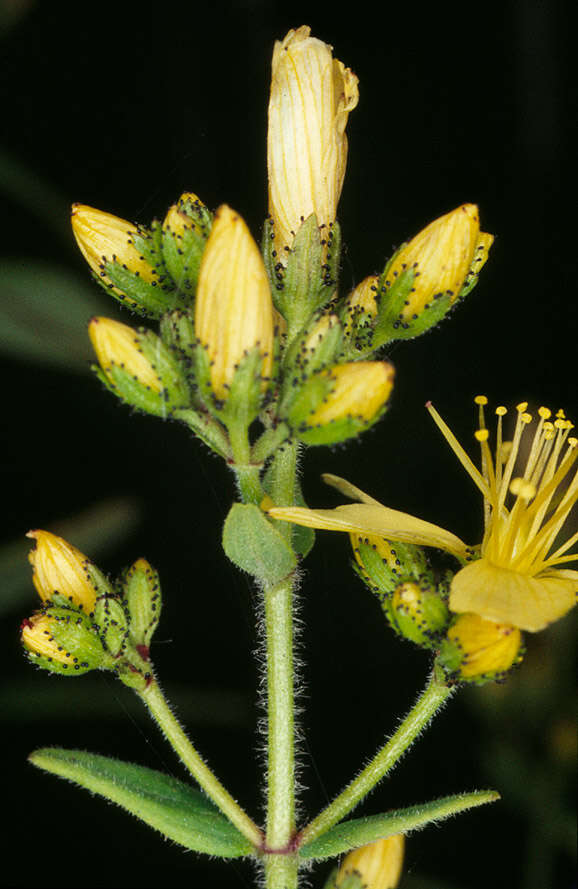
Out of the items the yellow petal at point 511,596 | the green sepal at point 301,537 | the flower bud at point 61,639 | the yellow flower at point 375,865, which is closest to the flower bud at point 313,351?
the green sepal at point 301,537

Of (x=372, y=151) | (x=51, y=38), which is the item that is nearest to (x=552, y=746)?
(x=372, y=151)

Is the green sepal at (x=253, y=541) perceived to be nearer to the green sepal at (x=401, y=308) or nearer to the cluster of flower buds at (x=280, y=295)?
the cluster of flower buds at (x=280, y=295)

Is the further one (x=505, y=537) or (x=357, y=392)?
(x=505, y=537)

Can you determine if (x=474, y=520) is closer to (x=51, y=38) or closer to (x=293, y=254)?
(x=293, y=254)

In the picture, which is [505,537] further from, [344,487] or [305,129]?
[305,129]

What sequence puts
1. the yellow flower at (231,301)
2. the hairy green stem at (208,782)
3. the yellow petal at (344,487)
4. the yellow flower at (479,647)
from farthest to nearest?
the yellow petal at (344,487) → the hairy green stem at (208,782) → the yellow flower at (479,647) → the yellow flower at (231,301)

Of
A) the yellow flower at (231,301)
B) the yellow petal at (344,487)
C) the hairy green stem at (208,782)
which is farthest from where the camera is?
the yellow petal at (344,487)

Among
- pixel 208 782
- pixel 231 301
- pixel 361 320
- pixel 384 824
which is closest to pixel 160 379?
pixel 231 301
